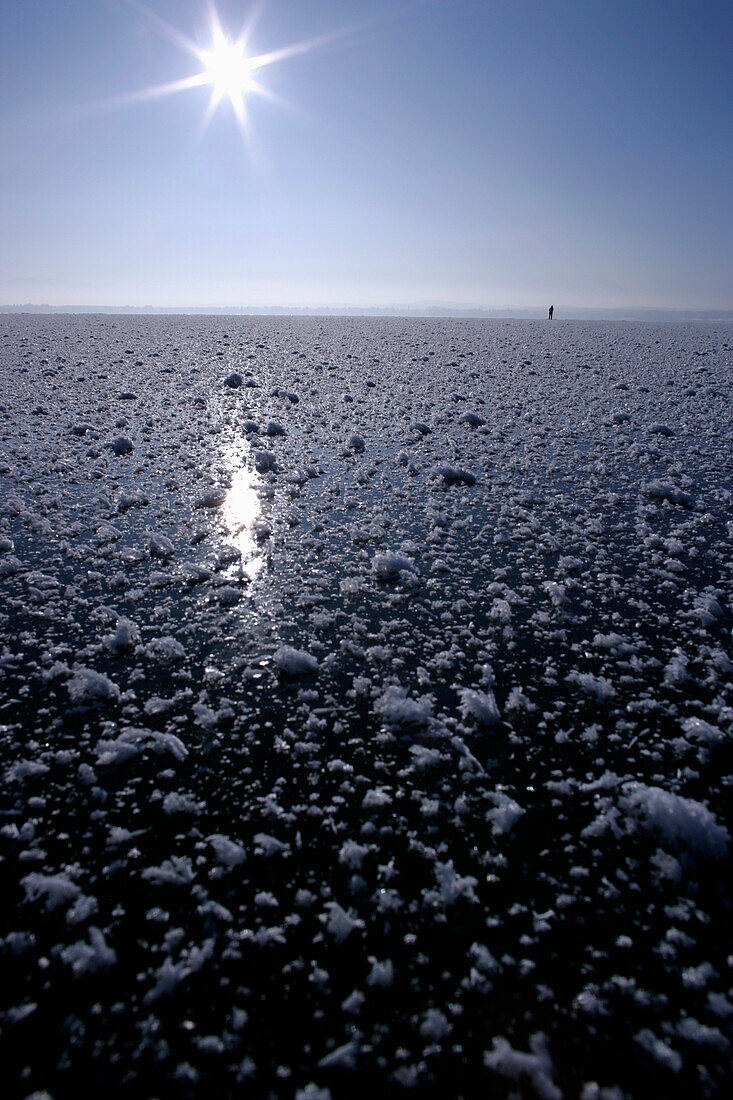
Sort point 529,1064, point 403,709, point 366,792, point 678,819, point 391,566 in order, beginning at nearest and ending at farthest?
point 529,1064
point 678,819
point 366,792
point 403,709
point 391,566

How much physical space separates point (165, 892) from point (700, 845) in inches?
90.0

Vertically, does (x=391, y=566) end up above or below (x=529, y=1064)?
above

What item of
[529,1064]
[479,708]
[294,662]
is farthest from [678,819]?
[294,662]

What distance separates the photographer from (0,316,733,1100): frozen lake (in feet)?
5.73

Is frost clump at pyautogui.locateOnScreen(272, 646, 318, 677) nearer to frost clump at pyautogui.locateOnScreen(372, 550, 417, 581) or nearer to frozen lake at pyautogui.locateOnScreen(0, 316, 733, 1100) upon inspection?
frozen lake at pyautogui.locateOnScreen(0, 316, 733, 1100)

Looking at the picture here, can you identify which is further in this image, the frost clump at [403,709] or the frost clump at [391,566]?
the frost clump at [391,566]

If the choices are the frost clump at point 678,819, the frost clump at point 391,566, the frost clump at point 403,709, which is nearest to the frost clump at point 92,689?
the frost clump at point 403,709

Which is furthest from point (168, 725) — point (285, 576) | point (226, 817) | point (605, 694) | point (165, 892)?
point (605, 694)

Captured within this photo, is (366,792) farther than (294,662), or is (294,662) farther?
(294,662)

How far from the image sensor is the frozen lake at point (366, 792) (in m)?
1.75

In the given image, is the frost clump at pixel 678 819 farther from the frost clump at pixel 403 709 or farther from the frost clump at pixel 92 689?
the frost clump at pixel 92 689

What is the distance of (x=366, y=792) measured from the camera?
2.67 m

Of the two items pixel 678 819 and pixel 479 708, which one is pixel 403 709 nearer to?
pixel 479 708

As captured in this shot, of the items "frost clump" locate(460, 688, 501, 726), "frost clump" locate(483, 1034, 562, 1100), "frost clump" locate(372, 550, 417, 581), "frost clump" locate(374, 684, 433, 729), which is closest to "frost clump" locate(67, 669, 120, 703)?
"frost clump" locate(374, 684, 433, 729)
